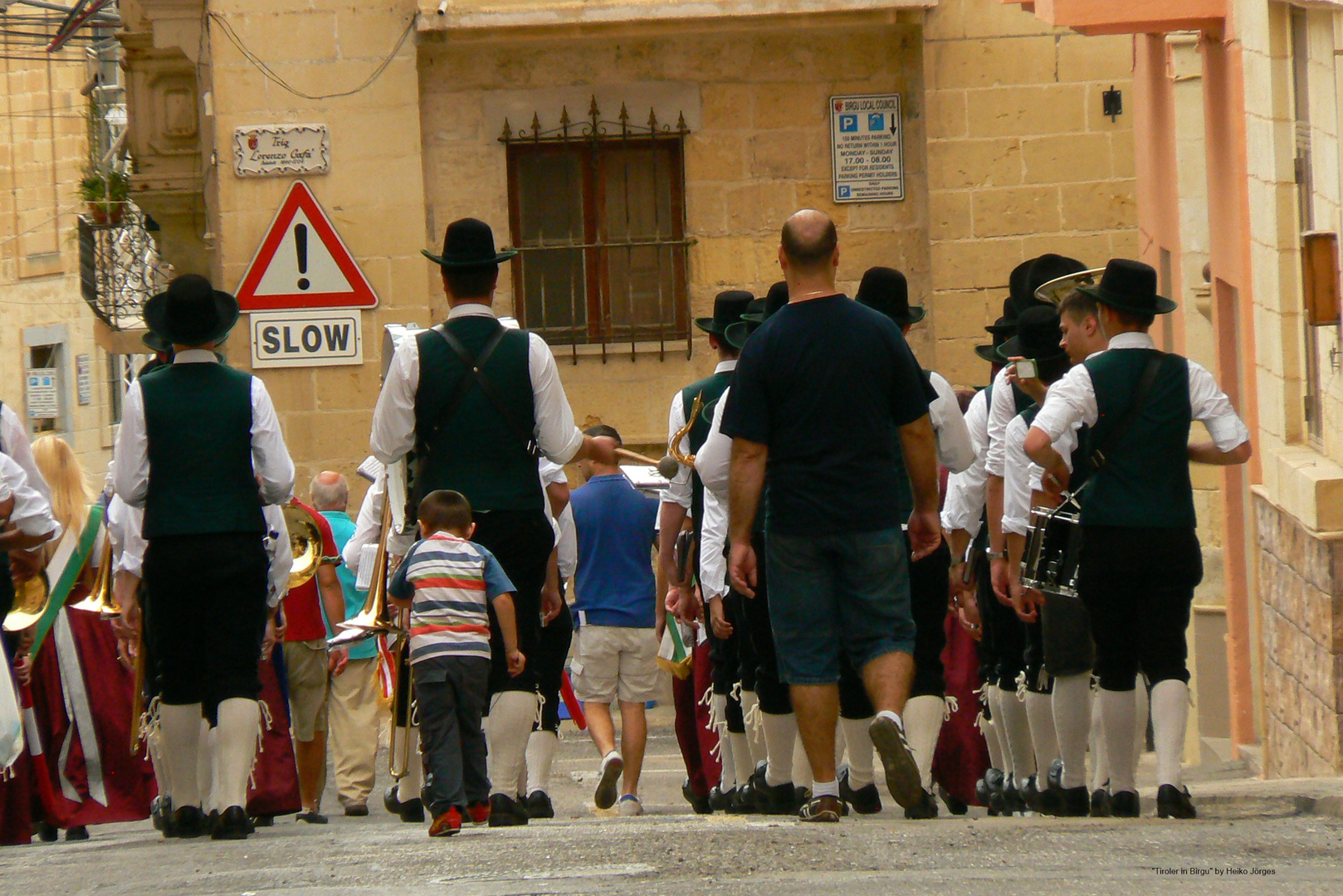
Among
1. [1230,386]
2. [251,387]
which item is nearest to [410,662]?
[251,387]

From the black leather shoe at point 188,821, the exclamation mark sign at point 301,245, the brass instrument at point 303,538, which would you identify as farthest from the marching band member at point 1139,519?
the exclamation mark sign at point 301,245

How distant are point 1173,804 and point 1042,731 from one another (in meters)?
1.33

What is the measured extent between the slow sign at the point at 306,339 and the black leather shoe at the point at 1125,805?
7.99 m

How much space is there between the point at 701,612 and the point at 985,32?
670 cm

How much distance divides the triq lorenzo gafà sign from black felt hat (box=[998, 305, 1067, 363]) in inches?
293

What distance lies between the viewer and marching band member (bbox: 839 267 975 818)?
7195 mm

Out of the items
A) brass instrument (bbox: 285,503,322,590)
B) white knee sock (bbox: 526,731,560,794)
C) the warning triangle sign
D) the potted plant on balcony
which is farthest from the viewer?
the potted plant on balcony

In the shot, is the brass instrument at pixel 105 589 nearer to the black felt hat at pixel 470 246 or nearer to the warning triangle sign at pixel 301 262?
the black felt hat at pixel 470 246

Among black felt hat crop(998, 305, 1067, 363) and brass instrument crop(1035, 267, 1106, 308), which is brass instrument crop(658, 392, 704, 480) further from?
brass instrument crop(1035, 267, 1106, 308)

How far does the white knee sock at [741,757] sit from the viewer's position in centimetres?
874

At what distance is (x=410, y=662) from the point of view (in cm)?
734

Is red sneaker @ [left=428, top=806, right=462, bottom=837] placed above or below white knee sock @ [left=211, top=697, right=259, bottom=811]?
below

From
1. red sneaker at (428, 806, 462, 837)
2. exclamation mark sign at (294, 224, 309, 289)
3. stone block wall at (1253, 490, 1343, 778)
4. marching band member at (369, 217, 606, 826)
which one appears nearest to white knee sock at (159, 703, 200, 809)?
red sneaker at (428, 806, 462, 837)

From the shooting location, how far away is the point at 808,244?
6484mm
